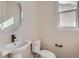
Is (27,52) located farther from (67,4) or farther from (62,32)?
(67,4)

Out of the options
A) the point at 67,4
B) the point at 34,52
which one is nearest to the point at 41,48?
the point at 34,52

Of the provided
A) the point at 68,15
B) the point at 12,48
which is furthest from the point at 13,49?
the point at 68,15

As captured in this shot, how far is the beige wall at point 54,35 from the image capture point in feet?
9.37

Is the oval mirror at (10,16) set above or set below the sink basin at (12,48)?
above

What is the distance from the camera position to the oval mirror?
198 cm

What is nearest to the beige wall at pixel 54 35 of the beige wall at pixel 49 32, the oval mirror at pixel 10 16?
the beige wall at pixel 49 32

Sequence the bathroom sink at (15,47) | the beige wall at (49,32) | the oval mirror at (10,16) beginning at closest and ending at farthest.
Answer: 1. the bathroom sink at (15,47)
2. the oval mirror at (10,16)
3. the beige wall at (49,32)

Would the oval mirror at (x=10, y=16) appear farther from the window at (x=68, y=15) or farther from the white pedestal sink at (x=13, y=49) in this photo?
the window at (x=68, y=15)

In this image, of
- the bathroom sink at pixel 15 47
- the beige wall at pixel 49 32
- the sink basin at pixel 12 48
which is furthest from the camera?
the beige wall at pixel 49 32

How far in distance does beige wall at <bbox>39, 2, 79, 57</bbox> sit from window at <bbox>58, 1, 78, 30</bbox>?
0.37 ft

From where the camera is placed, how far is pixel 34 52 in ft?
9.05

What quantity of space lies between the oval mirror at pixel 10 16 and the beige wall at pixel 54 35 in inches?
28.3

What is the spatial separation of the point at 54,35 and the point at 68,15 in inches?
Answer: 21.0

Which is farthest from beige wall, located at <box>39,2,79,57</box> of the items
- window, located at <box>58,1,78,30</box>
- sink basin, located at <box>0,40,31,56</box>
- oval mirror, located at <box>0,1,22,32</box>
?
sink basin, located at <box>0,40,31,56</box>
